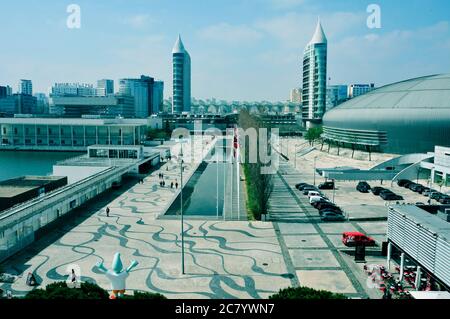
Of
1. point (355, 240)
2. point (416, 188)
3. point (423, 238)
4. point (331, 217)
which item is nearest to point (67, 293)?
point (423, 238)

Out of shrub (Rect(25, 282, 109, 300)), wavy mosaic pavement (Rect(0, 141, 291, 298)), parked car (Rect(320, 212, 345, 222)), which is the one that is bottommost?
wavy mosaic pavement (Rect(0, 141, 291, 298))

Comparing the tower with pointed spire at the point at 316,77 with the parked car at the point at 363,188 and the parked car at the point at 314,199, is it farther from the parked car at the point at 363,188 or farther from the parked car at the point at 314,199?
the parked car at the point at 314,199

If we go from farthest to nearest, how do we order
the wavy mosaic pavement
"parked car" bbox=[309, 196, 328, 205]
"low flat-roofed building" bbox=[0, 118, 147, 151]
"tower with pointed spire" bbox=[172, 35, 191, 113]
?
"tower with pointed spire" bbox=[172, 35, 191, 113] → "low flat-roofed building" bbox=[0, 118, 147, 151] → "parked car" bbox=[309, 196, 328, 205] → the wavy mosaic pavement

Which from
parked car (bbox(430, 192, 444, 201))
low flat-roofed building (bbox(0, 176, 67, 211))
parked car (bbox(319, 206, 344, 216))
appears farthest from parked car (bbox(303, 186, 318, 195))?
low flat-roofed building (bbox(0, 176, 67, 211))

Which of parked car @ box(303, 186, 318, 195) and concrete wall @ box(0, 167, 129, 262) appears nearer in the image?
concrete wall @ box(0, 167, 129, 262)

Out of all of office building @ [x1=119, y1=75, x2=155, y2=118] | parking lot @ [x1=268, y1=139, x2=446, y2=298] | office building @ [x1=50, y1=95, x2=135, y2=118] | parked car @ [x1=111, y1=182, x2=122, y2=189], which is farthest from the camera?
office building @ [x1=119, y1=75, x2=155, y2=118]

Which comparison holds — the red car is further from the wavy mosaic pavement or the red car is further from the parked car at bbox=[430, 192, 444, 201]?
the parked car at bbox=[430, 192, 444, 201]

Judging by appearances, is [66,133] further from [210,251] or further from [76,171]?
[210,251]

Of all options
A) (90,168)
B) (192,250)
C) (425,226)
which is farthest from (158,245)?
(90,168)
